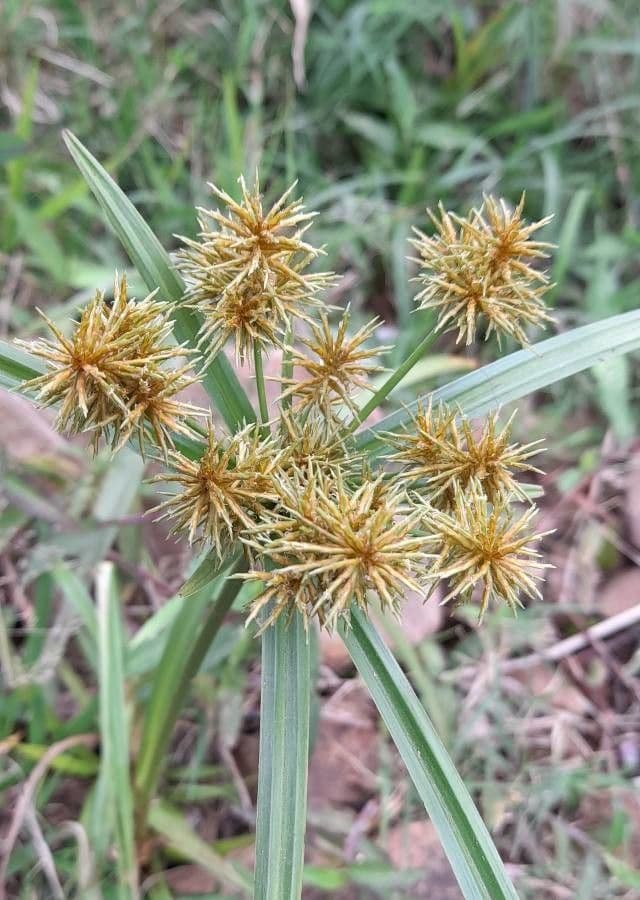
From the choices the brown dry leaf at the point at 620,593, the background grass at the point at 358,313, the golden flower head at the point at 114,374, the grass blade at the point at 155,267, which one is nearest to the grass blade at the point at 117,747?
the background grass at the point at 358,313

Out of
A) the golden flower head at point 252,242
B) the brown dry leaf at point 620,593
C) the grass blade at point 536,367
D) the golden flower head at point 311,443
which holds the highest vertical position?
the brown dry leaf at point 620,593

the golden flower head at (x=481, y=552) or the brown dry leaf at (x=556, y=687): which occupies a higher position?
the brown dry leaf at (x=556, y=687)

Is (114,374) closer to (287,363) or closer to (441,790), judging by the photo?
(287,363)

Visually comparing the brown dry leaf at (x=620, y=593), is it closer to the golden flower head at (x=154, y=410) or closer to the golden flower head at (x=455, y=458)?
the golden flower head at (x=455, y=458)

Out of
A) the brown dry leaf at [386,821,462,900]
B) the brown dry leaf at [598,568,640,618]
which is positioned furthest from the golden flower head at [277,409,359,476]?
the brown dry leaf at [598,568,640,618]

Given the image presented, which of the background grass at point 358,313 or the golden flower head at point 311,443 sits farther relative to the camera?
the background grass at point 358,313

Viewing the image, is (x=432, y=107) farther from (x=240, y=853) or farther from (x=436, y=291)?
(x=240, y=853)

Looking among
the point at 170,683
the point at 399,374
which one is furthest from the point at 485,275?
the point at 170,683

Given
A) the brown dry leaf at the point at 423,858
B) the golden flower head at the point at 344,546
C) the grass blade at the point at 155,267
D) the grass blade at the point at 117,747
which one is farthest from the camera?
the brown dry leaf at the point at 423,858

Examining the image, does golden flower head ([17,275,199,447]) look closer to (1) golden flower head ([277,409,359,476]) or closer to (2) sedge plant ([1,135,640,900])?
(2) sedge plant ([1,135,640,900])
